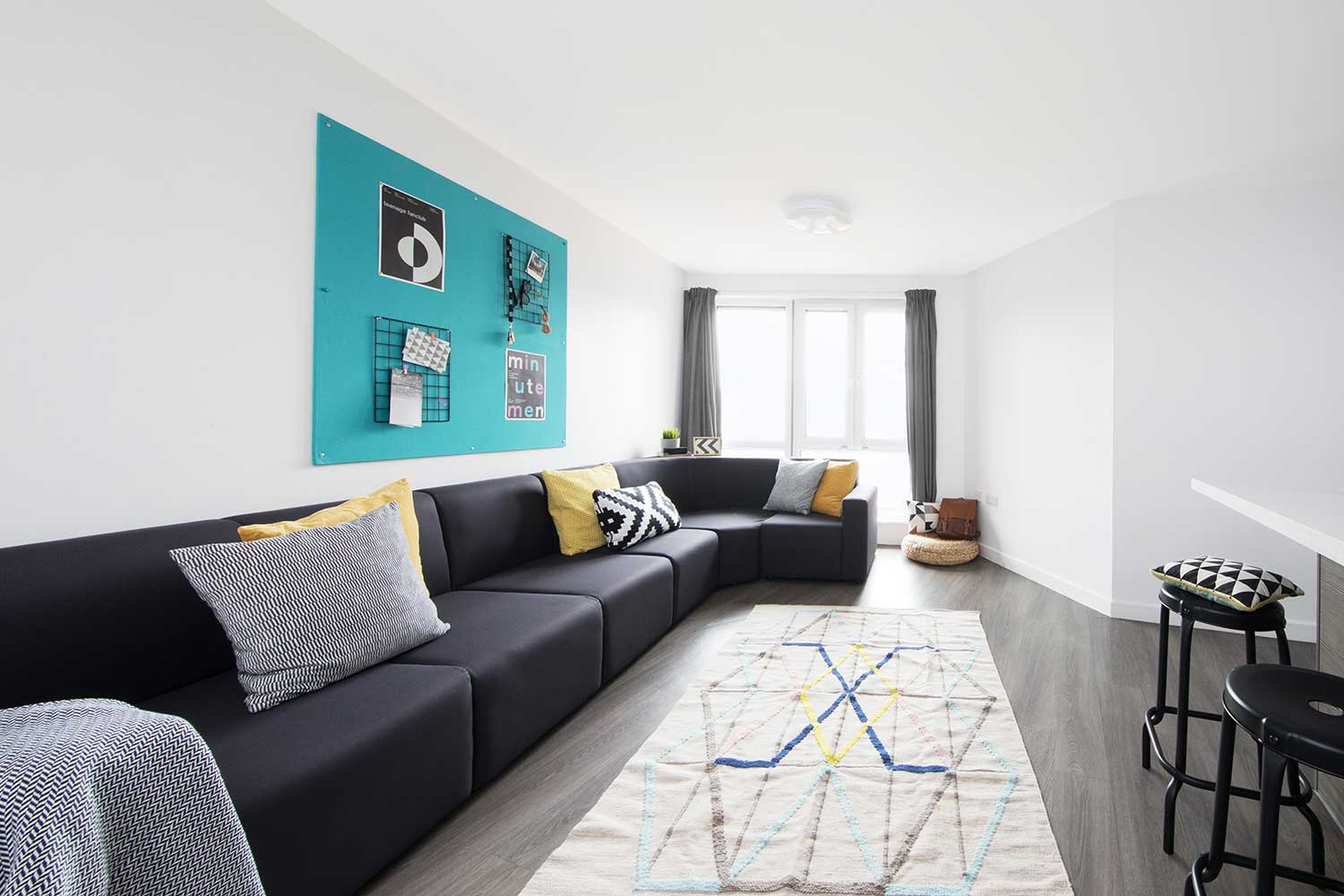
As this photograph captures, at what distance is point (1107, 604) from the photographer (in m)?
4.07

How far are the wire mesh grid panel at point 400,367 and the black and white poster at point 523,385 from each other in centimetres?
49

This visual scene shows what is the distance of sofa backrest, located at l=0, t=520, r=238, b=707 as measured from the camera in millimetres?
1466

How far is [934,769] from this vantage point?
84.6 inches

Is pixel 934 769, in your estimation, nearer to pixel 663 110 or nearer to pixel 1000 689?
pixel 1000 689

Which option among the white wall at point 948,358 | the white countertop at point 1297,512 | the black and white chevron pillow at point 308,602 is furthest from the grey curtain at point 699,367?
the black and white chevron pillow at point 308,602

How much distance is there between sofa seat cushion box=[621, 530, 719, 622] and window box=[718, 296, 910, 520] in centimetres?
228

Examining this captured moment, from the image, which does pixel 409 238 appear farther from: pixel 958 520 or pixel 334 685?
pixel 958 520

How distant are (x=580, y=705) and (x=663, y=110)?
8.13 ft

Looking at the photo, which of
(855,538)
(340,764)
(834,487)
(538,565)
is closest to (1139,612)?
(855,538)

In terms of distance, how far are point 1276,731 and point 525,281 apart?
3.36m

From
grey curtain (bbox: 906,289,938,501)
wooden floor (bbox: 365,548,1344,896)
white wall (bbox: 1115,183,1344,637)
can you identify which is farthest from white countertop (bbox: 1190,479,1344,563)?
grey curtain (bbox: 906,289,938,501)

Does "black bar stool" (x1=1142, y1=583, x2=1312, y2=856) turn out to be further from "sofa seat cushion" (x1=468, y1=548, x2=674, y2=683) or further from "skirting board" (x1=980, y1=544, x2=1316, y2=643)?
"skirting board" (x1=980, y1=544, x2=1316, y2=643)

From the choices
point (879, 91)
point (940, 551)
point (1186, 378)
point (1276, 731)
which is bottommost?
point (940, 551)

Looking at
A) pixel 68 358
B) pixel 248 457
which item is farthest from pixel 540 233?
pixel 68 358
